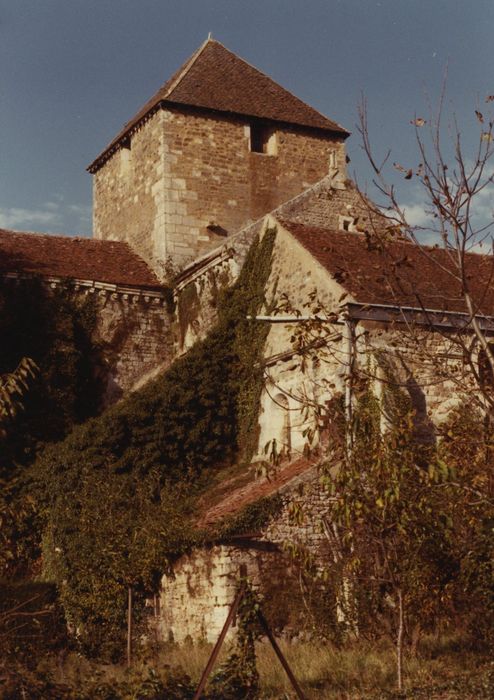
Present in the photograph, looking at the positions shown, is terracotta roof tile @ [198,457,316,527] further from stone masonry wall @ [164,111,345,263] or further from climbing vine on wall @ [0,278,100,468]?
stone masonry wall @ [164,111,345,263]

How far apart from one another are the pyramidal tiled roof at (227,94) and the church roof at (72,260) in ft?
13.4

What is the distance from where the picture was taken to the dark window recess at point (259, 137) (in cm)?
2980

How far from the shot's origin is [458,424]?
660 inches

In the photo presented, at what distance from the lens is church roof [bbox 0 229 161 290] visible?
26.2 metres

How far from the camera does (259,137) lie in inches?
1179

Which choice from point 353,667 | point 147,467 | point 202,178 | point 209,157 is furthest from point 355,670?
point 209,157

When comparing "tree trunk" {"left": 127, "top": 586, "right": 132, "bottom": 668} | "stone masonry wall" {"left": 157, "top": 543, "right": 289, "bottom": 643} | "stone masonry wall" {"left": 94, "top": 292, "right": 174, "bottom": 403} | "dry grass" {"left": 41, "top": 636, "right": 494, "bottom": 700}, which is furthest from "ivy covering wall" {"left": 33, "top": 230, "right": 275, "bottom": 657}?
"stone masonry wall" {"left": 94, "top": 292, "right": 174, "bottom": 403}

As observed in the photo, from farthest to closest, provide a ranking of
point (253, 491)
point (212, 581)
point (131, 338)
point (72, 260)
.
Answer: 1. point (72, 260)
2. point (131, 338)
3. point (253, 491)
4. point (212, 581)

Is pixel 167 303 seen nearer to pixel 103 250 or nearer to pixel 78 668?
pixel 103 250

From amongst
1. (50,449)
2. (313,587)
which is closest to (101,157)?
(50,449)

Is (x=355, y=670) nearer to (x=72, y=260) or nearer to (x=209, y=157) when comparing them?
(x=72, y=260)

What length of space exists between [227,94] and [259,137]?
147cm

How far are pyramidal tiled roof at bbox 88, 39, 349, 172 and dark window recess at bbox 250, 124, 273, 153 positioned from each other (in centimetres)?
40

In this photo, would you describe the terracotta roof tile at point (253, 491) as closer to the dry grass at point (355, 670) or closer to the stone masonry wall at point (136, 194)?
the dry grass at point (355, 670)
